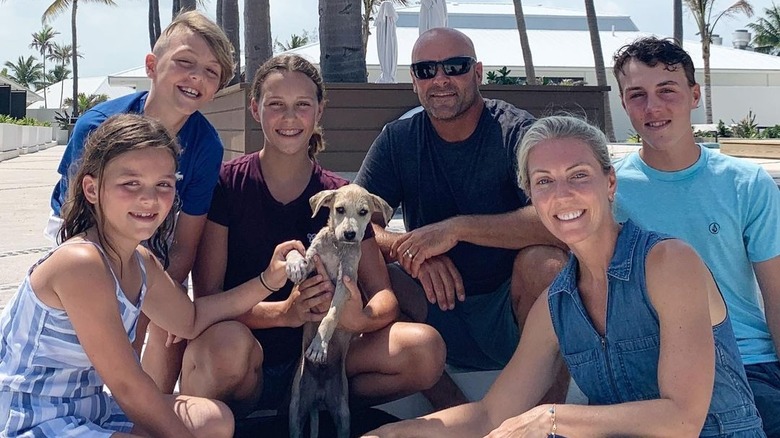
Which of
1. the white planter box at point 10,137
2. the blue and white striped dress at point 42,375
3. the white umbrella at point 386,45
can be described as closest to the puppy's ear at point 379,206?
the blue and white striped dress at point 42,375

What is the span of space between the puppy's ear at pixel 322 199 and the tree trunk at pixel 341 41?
6876 millimetres

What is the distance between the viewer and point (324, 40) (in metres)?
10.3

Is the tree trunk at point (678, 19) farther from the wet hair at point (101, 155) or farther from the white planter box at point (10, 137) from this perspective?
the wet hair at point (101, 155)

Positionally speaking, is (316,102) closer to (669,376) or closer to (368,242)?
(368,242)

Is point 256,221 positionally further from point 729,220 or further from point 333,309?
point 729,220

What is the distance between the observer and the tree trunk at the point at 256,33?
42.0ft

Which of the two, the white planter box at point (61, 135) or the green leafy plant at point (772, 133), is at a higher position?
the white planter box at point (61, 135)

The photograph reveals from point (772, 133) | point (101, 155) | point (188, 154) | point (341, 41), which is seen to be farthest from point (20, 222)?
point (772, 133)

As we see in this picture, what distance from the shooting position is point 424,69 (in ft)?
13.8

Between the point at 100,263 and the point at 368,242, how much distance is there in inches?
55.1

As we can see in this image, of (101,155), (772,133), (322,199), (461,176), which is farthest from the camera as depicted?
(772,133)

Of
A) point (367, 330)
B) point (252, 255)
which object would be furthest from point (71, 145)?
point (367, 330)

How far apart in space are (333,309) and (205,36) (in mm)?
1457

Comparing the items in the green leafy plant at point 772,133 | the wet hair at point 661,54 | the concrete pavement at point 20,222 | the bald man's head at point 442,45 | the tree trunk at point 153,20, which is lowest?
the concrete pavement at point 20,222
